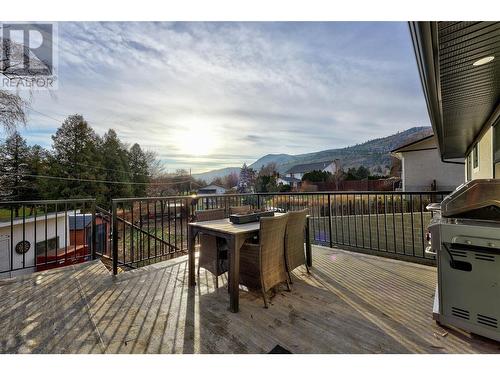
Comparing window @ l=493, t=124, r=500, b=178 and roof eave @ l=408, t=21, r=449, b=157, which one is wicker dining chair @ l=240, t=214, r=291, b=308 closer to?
roof eave @ l=408, t=21, r=449, b=157

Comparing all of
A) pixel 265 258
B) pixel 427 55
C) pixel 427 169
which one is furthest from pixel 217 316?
pixel 427 169

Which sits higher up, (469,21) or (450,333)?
(469,21)

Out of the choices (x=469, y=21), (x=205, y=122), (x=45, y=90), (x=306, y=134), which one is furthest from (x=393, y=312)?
(x=306, y=134)

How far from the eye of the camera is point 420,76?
1.99m

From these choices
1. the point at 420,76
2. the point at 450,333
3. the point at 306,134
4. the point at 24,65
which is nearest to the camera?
the point at 450,333

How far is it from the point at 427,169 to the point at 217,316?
567 inches

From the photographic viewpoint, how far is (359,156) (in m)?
34.9

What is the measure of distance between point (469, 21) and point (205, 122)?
9021 mm

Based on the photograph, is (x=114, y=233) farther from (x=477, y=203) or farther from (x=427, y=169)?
(x=427, y=169)
